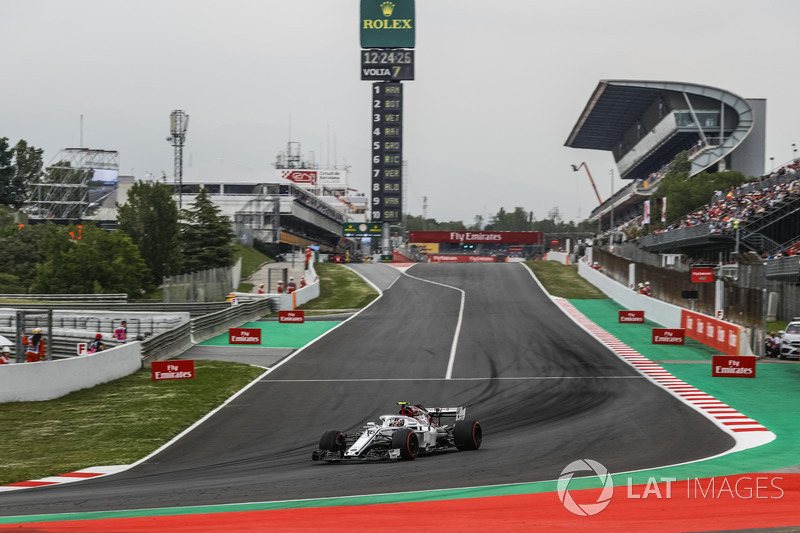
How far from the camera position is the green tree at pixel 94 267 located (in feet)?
204

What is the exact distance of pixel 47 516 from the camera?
38.3 ft

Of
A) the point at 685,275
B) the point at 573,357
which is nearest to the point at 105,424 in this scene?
the point at 573,357

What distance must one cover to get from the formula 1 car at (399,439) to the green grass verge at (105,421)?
181 inches

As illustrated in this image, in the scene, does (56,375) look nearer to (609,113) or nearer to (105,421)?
(105,421)

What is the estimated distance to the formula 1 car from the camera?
15438mm

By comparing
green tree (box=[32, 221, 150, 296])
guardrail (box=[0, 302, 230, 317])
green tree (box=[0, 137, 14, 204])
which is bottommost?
guardrail (box=[0, 302, 230, 317])

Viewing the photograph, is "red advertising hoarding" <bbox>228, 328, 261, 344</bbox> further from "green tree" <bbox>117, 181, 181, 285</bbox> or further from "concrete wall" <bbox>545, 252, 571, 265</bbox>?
"concrete wall" <bbox>545, 252, 571, 265</bbox>

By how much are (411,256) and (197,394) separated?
93.2m

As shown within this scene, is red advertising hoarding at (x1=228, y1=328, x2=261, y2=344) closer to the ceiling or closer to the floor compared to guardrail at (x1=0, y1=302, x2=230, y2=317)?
closer to the floor

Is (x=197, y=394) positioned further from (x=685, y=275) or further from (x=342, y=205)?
(x=342, y=205)

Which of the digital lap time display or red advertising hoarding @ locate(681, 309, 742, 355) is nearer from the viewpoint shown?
red advertising hoarding @ locate(681, 309, 742, 355)

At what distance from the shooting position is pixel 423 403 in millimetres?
23234

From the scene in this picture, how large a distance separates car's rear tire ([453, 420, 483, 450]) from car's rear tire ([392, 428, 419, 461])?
1243 mm

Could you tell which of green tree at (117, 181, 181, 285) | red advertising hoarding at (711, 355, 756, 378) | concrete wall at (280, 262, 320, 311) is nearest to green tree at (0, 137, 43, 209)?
green tree at (117, 181, 181, 285)
